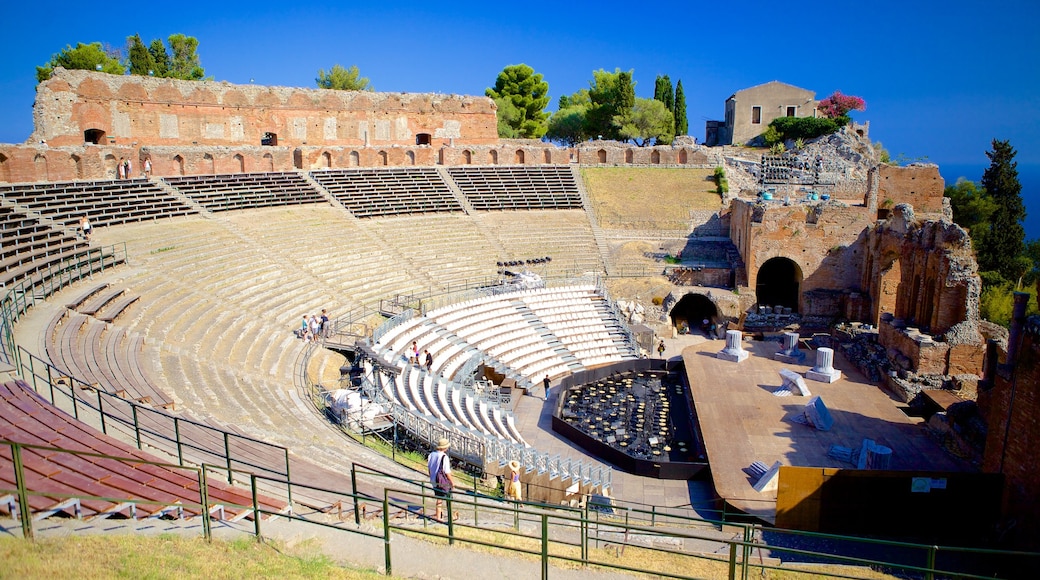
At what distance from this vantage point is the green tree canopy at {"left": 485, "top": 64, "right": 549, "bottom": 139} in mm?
56938

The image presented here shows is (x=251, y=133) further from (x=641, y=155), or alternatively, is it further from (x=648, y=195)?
(x=641, y=155)

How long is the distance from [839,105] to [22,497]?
167 feet

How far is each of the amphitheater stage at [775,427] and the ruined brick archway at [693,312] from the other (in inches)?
243

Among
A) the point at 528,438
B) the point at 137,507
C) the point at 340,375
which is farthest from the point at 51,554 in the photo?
the point at 528,438

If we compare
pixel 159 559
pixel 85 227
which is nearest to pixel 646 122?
pixel 85 227

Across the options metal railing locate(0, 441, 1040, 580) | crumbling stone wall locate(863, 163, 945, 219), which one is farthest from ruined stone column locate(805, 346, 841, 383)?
crumbling stone wall locate(863, 163, 945, 219)

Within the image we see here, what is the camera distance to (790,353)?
2436 cm

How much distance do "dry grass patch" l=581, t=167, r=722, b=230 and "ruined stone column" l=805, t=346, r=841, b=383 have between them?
1424 centimetres

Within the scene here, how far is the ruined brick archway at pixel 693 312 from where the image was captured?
30.0 meters

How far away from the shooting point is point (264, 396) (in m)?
14.1

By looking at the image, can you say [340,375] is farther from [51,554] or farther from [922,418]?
[922,418]

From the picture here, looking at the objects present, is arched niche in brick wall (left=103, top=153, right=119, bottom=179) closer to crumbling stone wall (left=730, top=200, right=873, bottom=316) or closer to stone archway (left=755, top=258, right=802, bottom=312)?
crumbling stone wall (left=730, top=200, right=873, bottom=316)

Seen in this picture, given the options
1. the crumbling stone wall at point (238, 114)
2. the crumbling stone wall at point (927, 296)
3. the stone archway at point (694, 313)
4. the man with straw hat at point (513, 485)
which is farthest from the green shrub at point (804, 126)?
the man with straw hat at point (513, 485)

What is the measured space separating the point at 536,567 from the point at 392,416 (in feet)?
26.0
